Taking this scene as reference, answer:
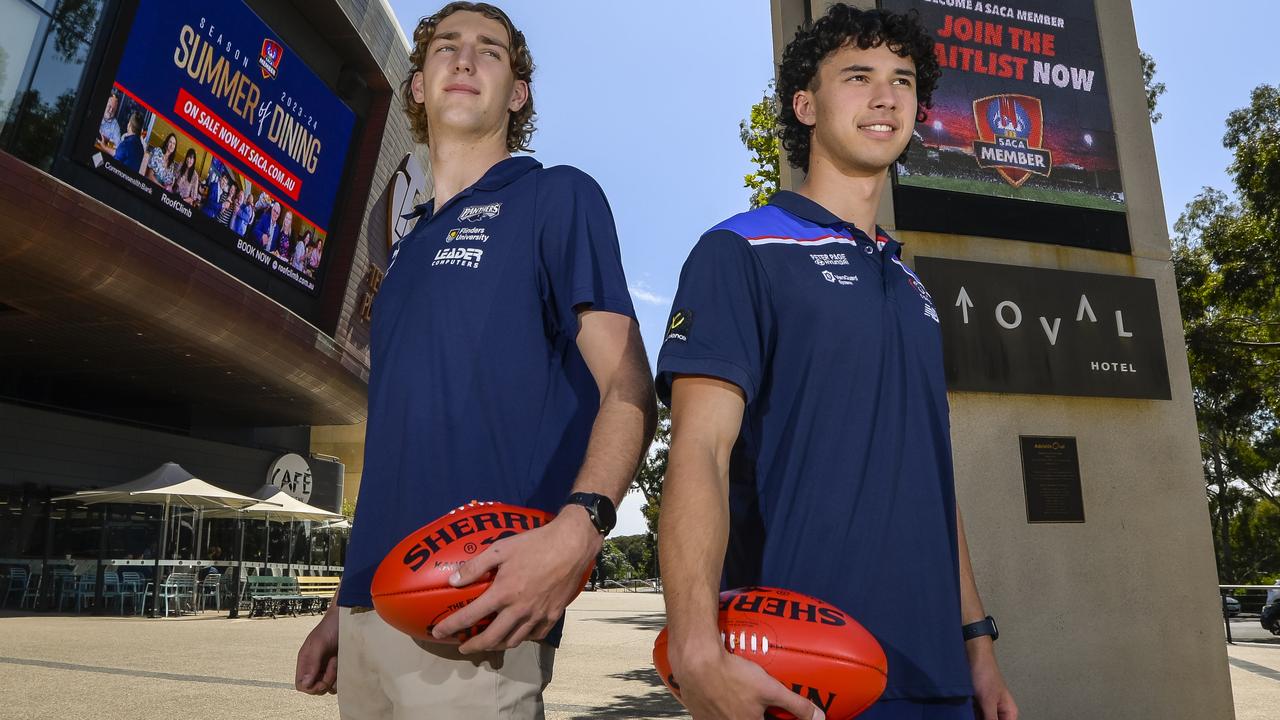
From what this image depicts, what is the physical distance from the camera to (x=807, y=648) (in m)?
1.59

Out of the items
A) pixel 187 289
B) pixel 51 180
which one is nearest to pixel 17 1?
pixel 51 180

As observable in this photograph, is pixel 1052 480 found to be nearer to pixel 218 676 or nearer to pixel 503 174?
pixel 503 174

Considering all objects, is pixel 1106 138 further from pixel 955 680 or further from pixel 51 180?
pixel 51 180

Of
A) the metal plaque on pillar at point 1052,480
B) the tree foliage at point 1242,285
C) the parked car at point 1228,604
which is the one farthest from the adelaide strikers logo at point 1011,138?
the parked car at point 1228,604

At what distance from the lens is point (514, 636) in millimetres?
1617

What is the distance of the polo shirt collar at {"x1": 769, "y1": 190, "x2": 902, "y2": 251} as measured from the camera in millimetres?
2197

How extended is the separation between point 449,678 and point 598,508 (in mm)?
484

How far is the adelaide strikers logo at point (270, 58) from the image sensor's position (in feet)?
70.5

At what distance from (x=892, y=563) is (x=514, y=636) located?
2.57 feet

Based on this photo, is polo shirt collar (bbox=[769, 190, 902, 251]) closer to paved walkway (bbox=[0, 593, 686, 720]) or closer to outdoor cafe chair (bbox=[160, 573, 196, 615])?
paved walkway (bbox=[0, 593, 686, 720])

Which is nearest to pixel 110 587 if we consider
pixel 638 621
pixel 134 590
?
pixel 134 590

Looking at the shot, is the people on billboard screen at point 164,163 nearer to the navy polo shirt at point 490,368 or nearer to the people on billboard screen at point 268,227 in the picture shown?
the people on billboard screen at point 268,227

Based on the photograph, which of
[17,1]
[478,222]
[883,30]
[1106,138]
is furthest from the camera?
[17,1]

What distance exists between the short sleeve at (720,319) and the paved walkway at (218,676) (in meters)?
5.72
